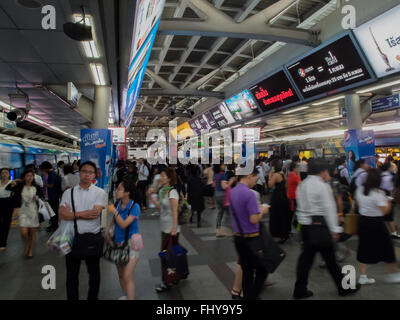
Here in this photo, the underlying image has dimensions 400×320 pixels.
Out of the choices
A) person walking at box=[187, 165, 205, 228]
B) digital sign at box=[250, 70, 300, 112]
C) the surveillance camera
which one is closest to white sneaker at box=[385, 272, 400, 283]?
person walking at box=[187, 165, 205, 228]

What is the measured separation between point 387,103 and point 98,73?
8300 mm

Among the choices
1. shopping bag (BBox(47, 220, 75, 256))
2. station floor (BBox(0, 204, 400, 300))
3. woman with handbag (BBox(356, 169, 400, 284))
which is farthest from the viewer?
woman with handbag (BBox(356, 169, 400, 284))

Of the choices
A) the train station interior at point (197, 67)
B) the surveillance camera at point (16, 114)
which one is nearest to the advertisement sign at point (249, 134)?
the train station interior at point (197, 67)

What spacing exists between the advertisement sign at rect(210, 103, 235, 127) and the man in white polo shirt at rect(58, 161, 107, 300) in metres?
11.7

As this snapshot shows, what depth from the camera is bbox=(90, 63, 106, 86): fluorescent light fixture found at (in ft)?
20.4

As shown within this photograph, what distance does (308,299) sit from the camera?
3383 millimetres

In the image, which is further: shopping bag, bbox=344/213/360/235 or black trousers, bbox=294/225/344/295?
shopping bag, bbox=344/213/360/235

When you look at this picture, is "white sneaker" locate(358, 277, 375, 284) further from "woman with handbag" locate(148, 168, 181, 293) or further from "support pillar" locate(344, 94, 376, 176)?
"support pillar" locate(344, 94, 376, 176)

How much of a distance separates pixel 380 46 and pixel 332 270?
5.40 meters

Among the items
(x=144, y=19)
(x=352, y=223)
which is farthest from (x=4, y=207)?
(x=352, y=223)

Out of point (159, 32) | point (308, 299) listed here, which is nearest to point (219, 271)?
point (308, 299)

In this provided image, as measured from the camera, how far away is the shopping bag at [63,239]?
2.70 meters

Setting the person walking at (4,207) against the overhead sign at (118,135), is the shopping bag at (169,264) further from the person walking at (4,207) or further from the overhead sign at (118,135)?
the overhead sign at (118,135)

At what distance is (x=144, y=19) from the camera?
12.3 ft
